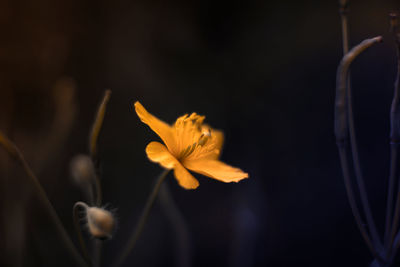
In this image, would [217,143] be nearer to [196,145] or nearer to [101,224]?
[196,145]

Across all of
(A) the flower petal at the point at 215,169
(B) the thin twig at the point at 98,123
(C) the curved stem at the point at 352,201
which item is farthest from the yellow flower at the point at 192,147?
(C) the curved stem at the point at 352,201

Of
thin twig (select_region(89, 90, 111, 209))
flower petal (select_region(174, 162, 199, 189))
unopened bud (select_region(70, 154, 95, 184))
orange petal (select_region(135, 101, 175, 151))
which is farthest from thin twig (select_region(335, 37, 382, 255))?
unopened bud (select_region(70, 154, 95, 184))

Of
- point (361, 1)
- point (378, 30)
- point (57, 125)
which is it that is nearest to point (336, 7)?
point (361, 1)

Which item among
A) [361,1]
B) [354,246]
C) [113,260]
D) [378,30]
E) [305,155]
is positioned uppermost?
[361,1]

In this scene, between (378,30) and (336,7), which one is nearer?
(378,30)

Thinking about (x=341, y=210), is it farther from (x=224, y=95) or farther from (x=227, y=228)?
(x=224, y=95)

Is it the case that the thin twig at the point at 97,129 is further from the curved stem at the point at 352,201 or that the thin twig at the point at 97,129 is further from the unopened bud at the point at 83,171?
the curved stem at the point at 352,201

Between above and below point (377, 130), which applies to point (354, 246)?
below

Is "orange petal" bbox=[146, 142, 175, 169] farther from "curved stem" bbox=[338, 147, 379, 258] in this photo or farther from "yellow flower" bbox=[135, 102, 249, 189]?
"curved stem" bbox=[338, 147, 379, 258]

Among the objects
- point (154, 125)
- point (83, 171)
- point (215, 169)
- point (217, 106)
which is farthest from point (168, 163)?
point (217, 106)
